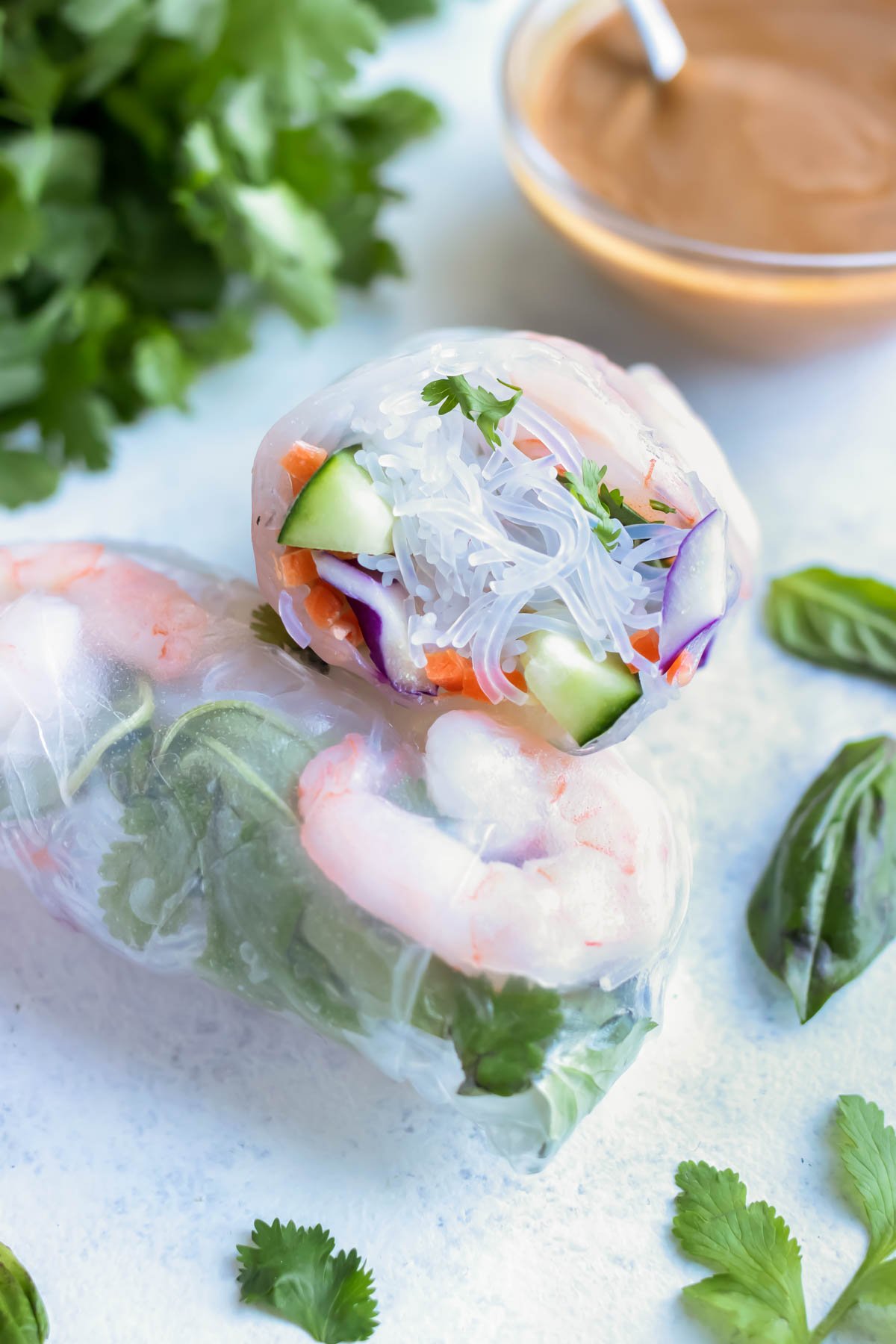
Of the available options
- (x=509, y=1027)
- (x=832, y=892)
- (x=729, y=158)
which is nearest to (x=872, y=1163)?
(x=832, y=892)

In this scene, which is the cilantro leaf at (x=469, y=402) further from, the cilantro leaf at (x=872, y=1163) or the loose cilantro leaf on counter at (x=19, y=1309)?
the loose cilantro leaf on counter at (x=19, y=1309)

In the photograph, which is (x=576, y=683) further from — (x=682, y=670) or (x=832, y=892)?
(x=832, y=892)

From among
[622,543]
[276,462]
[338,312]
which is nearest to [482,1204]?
[622,543]

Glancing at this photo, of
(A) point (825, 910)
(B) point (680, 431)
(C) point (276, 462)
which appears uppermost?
(C) point (276, 462)

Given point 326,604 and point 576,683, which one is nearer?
point 576,683

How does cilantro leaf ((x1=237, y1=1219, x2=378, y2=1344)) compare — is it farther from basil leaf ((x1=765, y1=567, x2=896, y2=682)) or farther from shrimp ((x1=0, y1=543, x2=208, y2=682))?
basil leaf ((x1=765, y1=567, x2=896, y2=682))

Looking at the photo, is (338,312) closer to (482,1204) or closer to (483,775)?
(483,775)

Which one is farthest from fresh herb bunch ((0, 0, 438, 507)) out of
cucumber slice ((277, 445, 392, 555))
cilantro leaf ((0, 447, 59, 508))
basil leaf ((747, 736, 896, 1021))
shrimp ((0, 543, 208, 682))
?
basil leaf ((747, 736, 896, 1021))
